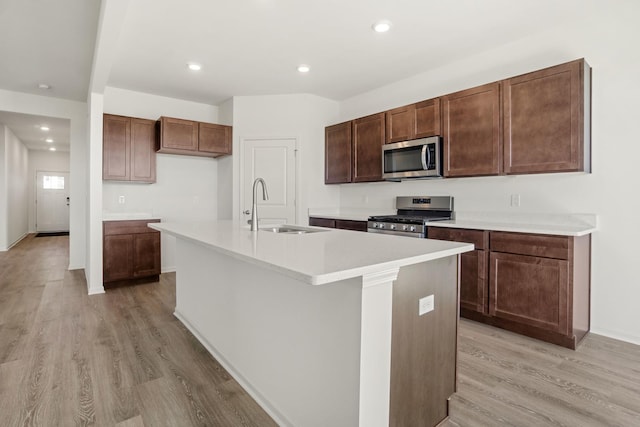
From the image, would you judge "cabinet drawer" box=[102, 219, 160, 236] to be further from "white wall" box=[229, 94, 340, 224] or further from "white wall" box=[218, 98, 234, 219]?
"white wall" box=[229, 94, 340, 224]

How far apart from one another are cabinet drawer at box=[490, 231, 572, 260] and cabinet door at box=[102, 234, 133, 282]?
13.5 feet

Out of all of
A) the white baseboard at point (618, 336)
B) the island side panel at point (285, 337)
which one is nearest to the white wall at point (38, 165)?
the island side panel at point (285, 337)

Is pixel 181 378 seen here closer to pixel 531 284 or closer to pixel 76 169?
pixel 531 284

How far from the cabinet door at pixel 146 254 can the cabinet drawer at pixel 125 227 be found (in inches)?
2.6

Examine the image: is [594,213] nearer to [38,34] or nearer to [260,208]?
[260,208]

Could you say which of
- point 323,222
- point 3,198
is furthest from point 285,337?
point 3,198

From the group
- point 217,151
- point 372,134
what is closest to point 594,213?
point 372,134

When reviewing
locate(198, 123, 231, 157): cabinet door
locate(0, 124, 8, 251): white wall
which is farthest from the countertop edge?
locate(0, 124, 8, 251): white wall

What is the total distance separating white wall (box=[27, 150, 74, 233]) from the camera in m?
9.69

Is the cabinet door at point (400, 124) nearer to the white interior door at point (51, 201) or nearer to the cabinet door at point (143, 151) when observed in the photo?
the cabinet door at point (143, 151)

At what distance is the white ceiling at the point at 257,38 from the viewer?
263cm

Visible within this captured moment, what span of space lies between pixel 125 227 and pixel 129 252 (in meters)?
0.32

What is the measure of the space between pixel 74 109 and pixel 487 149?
5828 millimetres

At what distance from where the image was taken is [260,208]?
16.1ft
